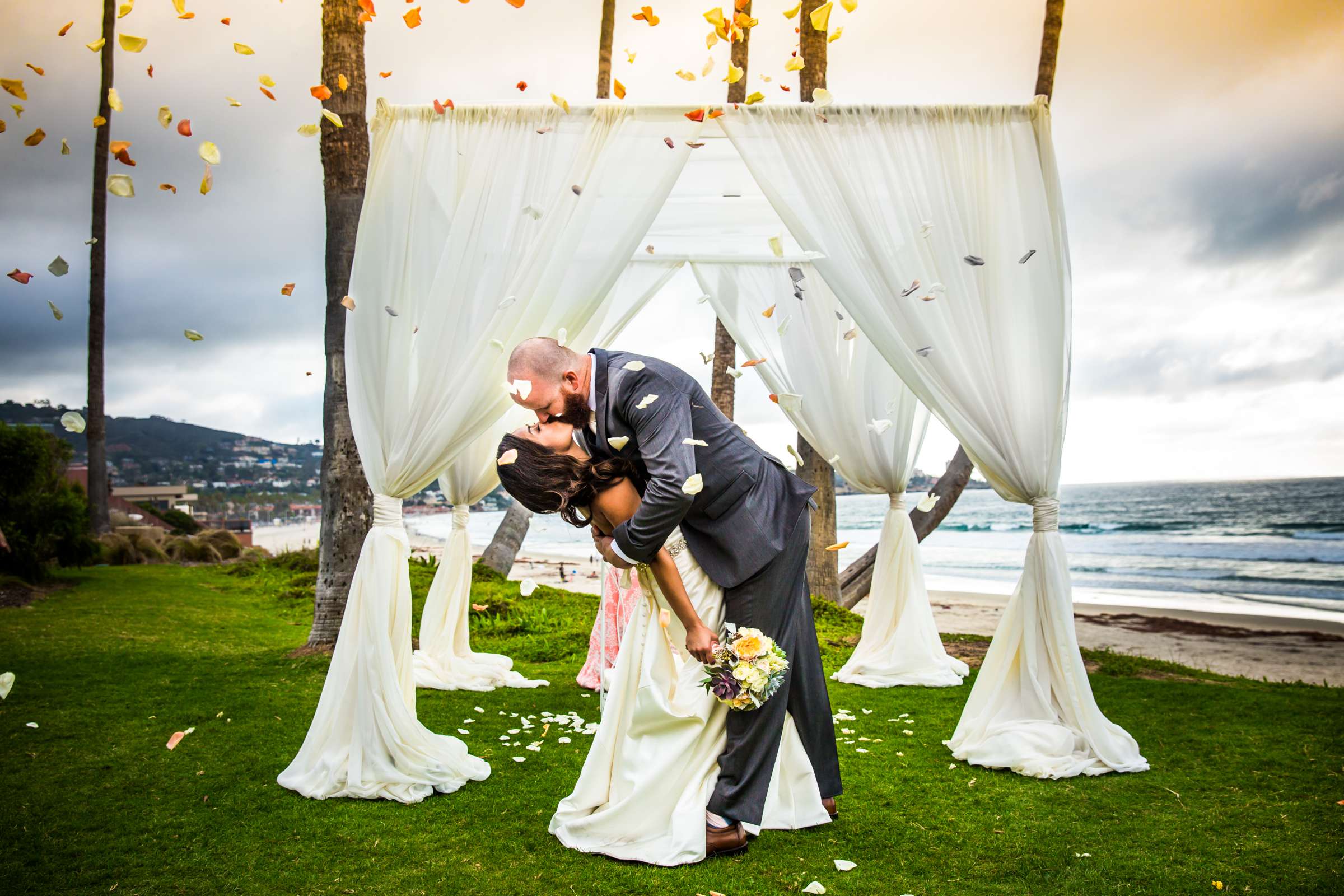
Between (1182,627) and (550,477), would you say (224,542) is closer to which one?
(550,477)

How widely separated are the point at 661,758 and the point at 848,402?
10.6 ft

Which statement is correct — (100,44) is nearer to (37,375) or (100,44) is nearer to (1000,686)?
(1000,686)

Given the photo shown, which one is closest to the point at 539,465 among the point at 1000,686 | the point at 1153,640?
the point at 1000,686

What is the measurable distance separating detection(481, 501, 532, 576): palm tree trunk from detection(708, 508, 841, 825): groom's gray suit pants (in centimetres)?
631

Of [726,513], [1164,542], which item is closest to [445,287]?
[726,513]

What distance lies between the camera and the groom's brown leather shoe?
A: 2.65 metres

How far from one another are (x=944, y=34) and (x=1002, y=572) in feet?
42.2

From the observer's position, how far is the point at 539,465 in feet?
8.19

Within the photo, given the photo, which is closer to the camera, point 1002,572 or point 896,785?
point 896,785

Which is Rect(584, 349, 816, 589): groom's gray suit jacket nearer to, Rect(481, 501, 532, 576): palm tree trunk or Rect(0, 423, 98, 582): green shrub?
Rect(481, 501, 532, 576): palm tree trunk

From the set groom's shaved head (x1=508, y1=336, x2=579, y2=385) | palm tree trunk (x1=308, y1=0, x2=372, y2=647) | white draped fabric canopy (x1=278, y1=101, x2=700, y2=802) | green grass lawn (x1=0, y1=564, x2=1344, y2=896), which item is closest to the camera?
green grass lawn (x1=0, y1=564, x2=1344, y2=896)

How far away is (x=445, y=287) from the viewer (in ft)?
11.8

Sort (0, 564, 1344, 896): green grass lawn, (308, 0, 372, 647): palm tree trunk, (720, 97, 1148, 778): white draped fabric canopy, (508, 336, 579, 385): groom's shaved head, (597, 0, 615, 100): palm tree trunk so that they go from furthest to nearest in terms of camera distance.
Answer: (597, 0, 615, 100): palm tree trunk, (308, 0, 372, 647): palm tree trunk, (720, 97, 1148, 778): white draped fabric canopy, (508, 336, 579, 385): groom's shaved head, (0, 564, 1344, 896): green grass lawn

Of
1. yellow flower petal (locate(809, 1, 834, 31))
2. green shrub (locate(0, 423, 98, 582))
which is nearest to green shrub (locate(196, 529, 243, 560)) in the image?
green shrub (locate(0, 423, 98, 582))
